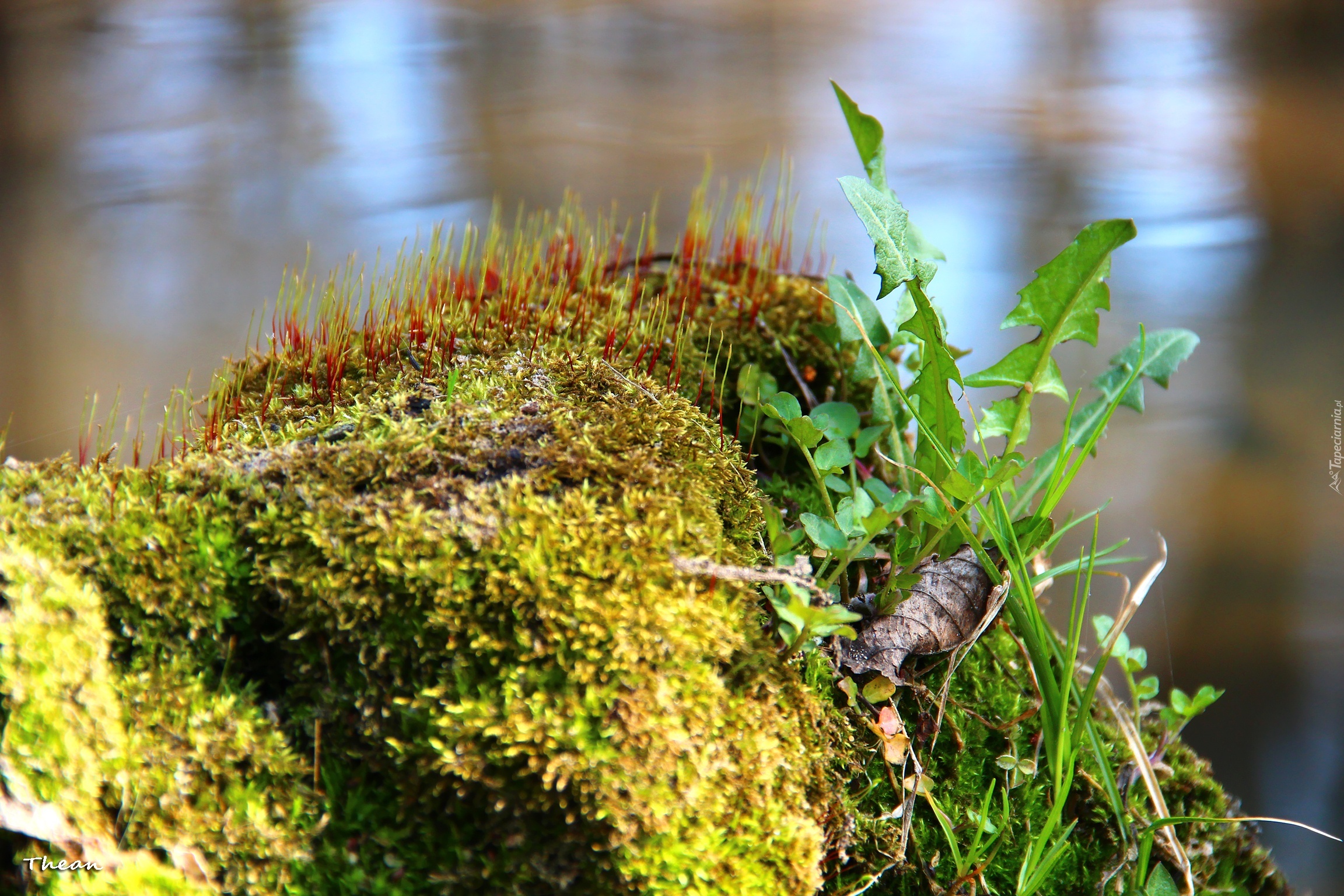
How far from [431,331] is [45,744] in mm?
496

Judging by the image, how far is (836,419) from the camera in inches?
30.0

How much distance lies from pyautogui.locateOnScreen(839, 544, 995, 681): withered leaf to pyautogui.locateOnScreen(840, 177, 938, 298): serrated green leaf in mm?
288

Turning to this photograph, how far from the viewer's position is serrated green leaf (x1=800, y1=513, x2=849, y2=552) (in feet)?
2.04

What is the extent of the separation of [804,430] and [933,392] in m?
0.17

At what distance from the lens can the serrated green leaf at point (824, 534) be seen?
0.62 metres

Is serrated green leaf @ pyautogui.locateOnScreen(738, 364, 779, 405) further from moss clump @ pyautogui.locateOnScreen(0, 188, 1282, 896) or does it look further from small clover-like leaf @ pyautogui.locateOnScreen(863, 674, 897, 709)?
small clover-like leaf @ pyautogui.locateOnScreen(863, 674, 897, 709)

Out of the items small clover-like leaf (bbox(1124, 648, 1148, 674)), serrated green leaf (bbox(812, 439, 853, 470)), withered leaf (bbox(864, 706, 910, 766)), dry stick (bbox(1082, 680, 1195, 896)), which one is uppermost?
serrated green leaf (bbox(812, 439, 853, 470))

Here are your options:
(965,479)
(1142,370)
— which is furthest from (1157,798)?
(1142,370)

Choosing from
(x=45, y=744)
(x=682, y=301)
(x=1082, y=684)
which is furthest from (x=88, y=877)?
(x=1082, y=684)

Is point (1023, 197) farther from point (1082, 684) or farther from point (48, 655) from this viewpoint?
point (48, 655)

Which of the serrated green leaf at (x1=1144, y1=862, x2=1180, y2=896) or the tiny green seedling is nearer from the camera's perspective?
the serrated green leaf at (x1=1144, y1=862, x2=1180, y2=896)

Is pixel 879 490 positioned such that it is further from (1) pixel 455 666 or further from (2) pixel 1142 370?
(1) pixel 455 666

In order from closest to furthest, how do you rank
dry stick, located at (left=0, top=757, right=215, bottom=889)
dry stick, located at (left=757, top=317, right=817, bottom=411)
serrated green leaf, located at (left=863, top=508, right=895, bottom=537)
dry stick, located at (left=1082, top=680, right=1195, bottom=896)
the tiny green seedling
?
1. dry stick, located at (left=0, top=757, right=215, bottom=889)
2. serrated green leaf, located at (left=863, top=508, right=895, bottom=537)
3. dry stick, located at (left=1082, top=680, right=1195, bottom=896)
4. the tiny green seedling
5. dry stick, located at (left=757, top=317, right=817, bottom=411)

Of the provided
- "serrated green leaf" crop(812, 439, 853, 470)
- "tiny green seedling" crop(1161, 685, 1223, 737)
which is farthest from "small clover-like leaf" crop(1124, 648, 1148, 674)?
"serrated green leaf" crop(812, 439, 853, 470)
